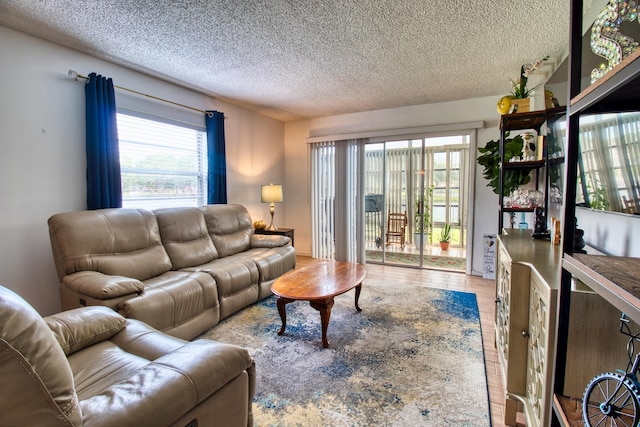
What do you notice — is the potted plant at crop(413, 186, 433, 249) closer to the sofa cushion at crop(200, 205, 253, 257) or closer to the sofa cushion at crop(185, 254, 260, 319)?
the sofa cushion at crop(200, 205, 253, 257)

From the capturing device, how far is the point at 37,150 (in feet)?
8.01

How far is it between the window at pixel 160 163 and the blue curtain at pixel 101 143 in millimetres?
237

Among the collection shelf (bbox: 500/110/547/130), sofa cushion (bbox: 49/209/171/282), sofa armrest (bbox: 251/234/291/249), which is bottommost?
sofa armrest (bbox: 251/234/291/249)

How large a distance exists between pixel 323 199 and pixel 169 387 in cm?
437

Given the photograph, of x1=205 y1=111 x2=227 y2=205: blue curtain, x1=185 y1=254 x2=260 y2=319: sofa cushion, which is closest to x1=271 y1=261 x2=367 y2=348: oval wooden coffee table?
x1=185 y1=254 x2=260 y2=319: sofa cushion

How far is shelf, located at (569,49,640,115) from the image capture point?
618 millimetres

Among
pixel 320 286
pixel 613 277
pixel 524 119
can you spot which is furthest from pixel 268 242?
pixel 613 277

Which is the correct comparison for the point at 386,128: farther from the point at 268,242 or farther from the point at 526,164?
the point at 268,242

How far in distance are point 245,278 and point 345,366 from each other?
132cm

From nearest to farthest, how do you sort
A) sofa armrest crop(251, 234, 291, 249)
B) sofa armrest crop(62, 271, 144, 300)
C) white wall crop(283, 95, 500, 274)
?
sofa armrest crop(62, 271, 144, 300), sofa armrest crop(251, 234, 291, 249), white wall crop(283, 95, 500, 274)

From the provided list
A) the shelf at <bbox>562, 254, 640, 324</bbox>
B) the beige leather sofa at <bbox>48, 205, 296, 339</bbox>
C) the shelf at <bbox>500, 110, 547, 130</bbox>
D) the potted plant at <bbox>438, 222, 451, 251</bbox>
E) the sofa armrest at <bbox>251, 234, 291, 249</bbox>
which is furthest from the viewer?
the potted plant at <bbox>438, 222, 451, 251</bbox>

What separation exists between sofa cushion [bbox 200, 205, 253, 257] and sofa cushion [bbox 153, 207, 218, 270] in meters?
0.10

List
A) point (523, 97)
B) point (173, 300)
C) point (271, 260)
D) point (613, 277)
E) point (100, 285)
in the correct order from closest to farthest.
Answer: point (613, 277) < point (100, 285) < point (173, 300) < point (523, 97) < point (271, 260)

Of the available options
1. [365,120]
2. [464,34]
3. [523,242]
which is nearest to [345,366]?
[523,242]
